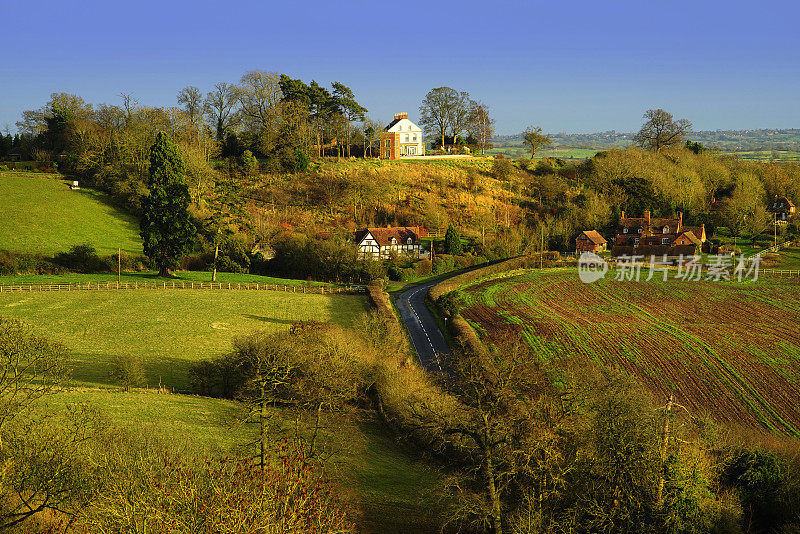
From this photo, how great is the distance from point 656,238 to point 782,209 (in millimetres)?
31893

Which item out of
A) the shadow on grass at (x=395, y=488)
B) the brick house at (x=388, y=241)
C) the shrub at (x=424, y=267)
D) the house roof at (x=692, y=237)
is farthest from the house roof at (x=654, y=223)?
the shadow on grass at (x=395, y=488)

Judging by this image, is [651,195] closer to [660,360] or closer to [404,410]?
[660,360]

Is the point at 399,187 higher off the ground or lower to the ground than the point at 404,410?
higher

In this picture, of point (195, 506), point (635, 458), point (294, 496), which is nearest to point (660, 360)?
point (635, 458)

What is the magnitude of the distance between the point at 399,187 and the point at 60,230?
1728 inches

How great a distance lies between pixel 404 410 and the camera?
27.5m

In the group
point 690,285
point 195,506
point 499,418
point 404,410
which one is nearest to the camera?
point 195,506

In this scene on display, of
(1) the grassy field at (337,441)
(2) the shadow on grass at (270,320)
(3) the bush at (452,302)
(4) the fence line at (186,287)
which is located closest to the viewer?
(1) the grassy field at (337,441)

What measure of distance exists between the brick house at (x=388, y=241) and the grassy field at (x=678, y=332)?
45.9ft

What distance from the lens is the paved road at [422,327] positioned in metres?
40.2

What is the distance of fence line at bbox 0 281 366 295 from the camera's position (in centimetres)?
5066

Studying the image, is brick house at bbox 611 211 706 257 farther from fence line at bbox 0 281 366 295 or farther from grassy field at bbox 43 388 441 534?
grassy field at bbox 43 388 441 534

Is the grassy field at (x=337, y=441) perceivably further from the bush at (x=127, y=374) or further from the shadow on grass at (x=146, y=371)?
the shadow on grass at (x=146, y=371)

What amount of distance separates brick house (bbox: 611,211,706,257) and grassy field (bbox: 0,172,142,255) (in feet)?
186
